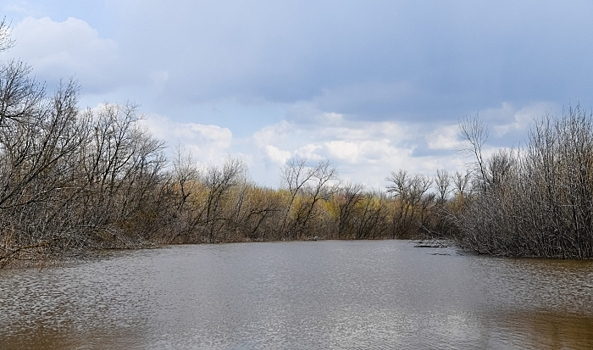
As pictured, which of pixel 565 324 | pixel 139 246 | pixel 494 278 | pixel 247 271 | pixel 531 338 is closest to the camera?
pixel 531 338

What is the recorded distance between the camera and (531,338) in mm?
8234

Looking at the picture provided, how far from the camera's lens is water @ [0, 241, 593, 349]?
8195 millimetres

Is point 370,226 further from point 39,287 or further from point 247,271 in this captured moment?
point 39,287

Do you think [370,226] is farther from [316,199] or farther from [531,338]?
[531,338]

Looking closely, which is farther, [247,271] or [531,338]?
[247,271]

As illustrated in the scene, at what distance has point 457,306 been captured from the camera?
11156 mm

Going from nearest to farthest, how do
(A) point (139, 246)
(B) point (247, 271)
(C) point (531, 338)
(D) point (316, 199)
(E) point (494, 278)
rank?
1. (C) point (531, 338)
2. (E) point (494, 278)
3. (B) point (247, 271)
4. (A) point (139, 246)
5. (D) point (316, 199)

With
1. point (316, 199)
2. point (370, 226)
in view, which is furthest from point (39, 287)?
point (370, 226)

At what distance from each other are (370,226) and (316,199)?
272 inches

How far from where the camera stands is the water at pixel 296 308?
8195 millimetres

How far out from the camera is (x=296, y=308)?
1088 centimetres

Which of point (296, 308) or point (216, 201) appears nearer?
point (296, 308)

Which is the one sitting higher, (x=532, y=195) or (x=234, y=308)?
(x=532, y=195)

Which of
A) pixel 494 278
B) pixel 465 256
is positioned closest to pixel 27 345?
pixel 494 278
